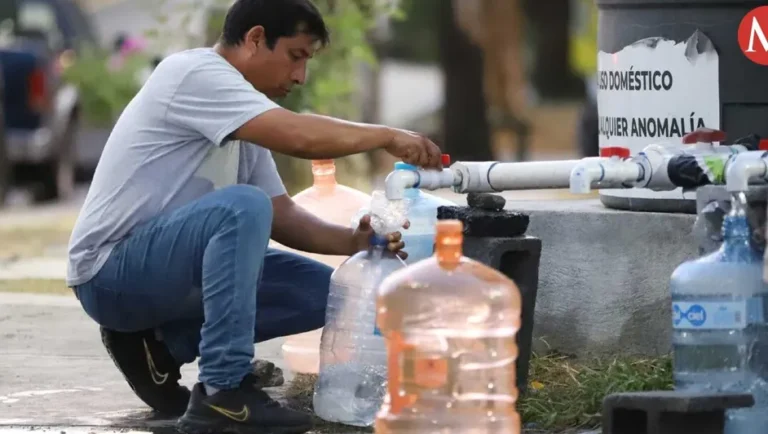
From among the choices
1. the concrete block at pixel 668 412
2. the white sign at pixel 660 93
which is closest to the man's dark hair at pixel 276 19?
the white sign at pixel 660 93

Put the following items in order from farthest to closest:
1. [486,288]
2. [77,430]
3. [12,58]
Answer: [12,58]
[77,430]
[486,288]

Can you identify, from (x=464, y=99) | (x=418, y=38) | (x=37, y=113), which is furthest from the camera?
(x=418, y=38)

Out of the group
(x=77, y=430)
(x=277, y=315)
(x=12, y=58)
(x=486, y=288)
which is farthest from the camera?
(x=12, y=58)

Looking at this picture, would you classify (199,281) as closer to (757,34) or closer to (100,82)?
(757,34)

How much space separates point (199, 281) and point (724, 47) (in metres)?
2.00

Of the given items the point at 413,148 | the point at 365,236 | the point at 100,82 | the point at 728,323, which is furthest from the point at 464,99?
the point at 728,323

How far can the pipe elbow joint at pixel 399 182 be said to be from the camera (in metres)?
5.30

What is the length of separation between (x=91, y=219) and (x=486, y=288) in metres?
1.57

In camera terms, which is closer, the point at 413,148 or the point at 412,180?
the point at 413,148

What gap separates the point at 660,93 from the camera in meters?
6.19

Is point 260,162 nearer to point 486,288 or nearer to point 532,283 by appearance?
point 532,283

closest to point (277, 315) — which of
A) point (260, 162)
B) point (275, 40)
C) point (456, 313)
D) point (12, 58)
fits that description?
point (260, 162)

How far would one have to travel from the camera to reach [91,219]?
5.54m

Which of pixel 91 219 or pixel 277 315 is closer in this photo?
pixel 91 219
